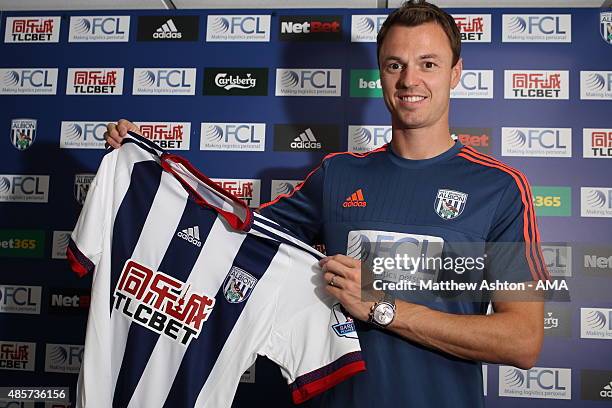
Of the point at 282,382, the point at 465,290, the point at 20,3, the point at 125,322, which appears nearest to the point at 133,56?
the point at 20,3

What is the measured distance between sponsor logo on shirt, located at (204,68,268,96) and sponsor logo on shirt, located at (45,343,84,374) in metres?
1.27

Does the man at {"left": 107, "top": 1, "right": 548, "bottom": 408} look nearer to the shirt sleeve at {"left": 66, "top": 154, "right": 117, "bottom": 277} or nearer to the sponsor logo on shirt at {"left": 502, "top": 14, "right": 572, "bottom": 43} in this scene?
the shirt sleeve at {"left": 66, "top": 154, "right": 117, "bottom": 277}

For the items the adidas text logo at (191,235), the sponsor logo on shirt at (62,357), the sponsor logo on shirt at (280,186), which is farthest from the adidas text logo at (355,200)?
the sponsor logo on shirt at (62,357)

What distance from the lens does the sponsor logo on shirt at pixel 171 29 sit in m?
2.10

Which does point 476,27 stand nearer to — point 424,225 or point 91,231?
point 424,225

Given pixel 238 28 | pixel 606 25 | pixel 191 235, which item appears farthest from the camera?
pixel 238 28

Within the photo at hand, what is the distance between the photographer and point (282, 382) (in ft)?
6.24

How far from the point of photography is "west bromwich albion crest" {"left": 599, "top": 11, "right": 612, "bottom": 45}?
195 centimetres

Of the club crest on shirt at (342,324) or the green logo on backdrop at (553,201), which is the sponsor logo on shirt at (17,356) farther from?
the green logo on backdrop at (553,201)

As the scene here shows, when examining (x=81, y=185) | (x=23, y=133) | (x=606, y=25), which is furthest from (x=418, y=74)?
(x=23, y=133)

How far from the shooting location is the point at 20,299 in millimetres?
2047

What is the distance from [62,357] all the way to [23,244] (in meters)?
0.54

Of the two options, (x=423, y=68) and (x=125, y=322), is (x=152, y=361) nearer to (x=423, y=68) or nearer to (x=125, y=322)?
(x=125, y=322)

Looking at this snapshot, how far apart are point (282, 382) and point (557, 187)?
1.41 metres
